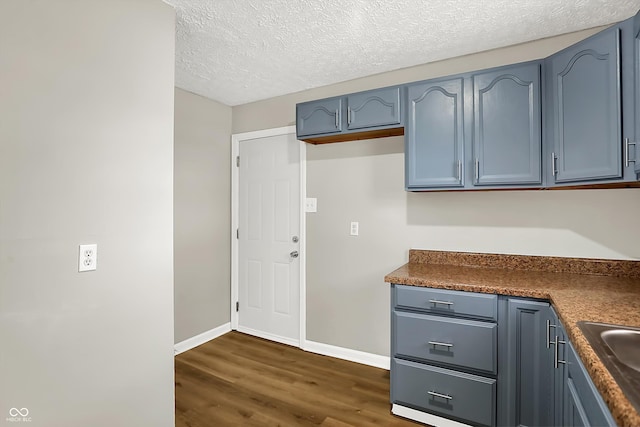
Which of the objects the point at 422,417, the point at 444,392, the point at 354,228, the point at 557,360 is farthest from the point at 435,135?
the point at 422,417

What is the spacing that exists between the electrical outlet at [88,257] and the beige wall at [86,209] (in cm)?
2

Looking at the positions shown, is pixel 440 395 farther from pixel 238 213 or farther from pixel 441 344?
pixel 238 213

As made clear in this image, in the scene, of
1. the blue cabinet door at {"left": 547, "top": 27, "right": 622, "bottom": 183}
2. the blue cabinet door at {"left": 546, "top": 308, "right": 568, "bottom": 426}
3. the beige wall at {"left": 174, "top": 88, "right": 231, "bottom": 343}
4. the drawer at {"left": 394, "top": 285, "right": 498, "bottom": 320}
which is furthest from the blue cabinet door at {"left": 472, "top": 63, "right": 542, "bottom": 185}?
the beige wall at {"left": 174, "top": 88, "right": 231, "bottom": 343}

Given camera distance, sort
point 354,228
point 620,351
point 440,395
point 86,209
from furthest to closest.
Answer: point 354,228, point 440,395, point 86,209, point 620,351

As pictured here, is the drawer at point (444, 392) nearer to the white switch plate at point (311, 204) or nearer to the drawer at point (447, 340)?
the drawer at point (447, 340)

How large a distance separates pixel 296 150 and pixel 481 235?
5.83 feet

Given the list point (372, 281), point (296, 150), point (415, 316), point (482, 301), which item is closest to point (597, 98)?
point (482, 301)

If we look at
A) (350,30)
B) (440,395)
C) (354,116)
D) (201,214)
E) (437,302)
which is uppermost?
(350,30)

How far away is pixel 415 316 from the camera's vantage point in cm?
199

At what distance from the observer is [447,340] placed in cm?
190

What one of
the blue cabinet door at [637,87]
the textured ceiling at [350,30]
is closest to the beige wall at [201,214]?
the textured ceiling at [350,30]

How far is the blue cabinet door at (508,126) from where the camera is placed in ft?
6.37

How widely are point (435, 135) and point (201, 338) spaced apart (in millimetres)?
2826

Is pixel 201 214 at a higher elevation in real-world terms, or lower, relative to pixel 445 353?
higher
